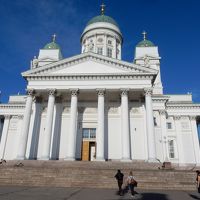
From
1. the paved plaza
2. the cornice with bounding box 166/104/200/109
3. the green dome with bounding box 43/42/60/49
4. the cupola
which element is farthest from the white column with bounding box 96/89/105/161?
the green dome with bounding box 43/42/60/49

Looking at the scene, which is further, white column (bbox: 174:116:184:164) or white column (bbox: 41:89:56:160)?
white column (bbox: 174:116:184:164)

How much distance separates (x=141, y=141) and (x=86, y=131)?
264 inches

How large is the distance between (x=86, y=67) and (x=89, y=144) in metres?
9.19

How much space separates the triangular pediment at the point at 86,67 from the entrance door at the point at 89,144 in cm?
718

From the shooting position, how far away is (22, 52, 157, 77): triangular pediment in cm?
2794

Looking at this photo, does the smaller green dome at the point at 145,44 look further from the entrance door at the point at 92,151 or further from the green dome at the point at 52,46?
the entrance door at the point at 92,151

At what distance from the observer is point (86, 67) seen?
2873cm

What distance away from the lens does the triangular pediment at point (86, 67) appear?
27938 millimetres

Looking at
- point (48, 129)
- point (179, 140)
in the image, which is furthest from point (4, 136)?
point (179, 140)

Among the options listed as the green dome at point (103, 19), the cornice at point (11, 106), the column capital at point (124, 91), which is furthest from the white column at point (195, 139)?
the cornice at point (11, 106)

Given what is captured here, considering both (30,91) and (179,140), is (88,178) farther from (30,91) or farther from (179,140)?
(179,140)

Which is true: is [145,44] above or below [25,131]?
above

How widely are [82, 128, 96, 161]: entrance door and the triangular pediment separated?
718 centimetres

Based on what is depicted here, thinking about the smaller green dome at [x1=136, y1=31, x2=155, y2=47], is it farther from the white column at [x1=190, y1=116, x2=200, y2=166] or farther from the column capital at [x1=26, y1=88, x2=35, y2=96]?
the column capital at [x1=26, y1=88, x2=35, y2=96]
